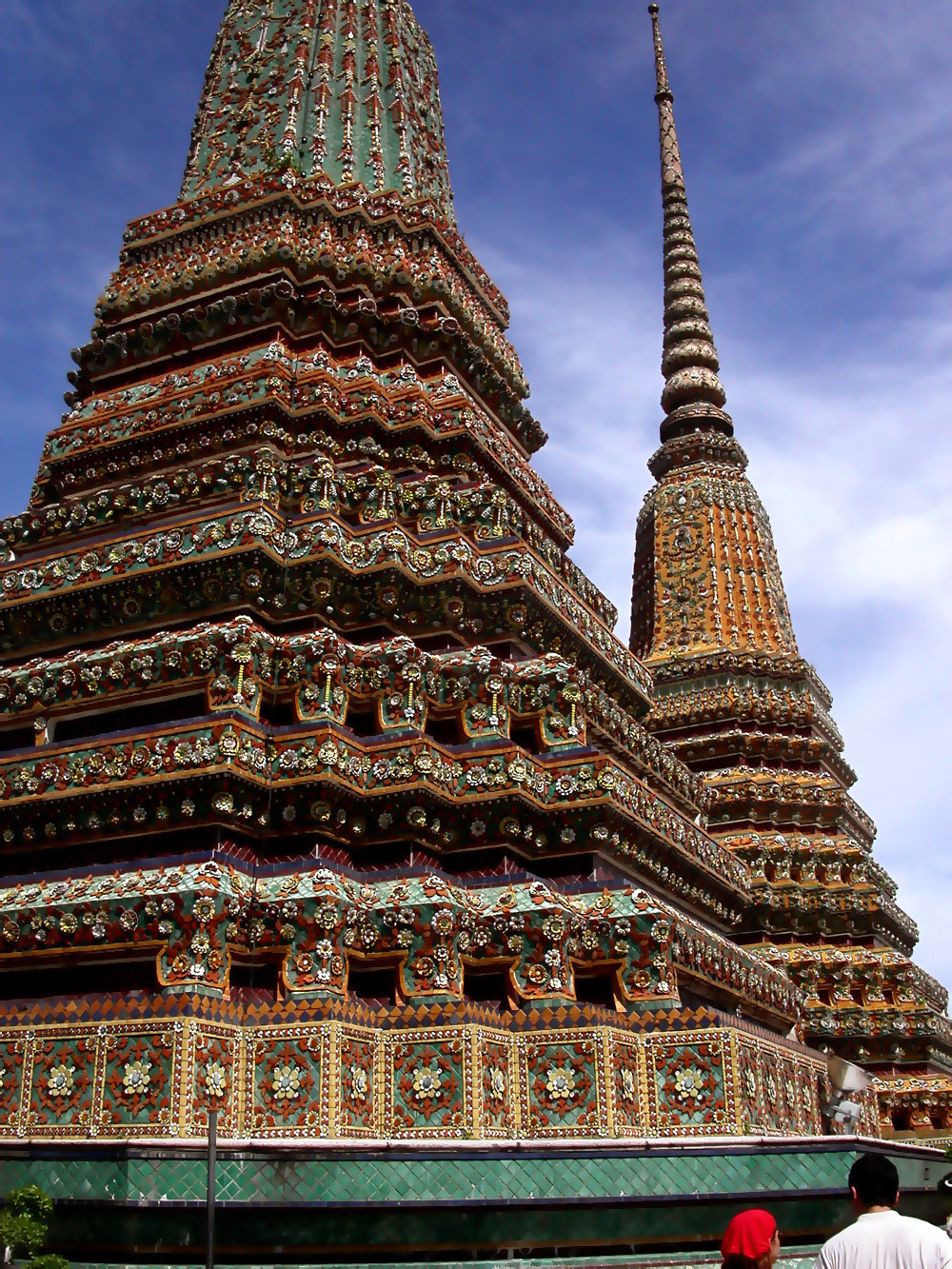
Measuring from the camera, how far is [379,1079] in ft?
30.2

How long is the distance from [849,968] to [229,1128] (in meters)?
15.1

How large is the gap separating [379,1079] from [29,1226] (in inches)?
112

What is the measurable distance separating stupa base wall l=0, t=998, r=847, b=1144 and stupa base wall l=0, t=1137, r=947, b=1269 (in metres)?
1.06

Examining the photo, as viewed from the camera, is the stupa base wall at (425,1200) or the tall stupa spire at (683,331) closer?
the stupa base wall at (425,1200)

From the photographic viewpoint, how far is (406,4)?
792 inches

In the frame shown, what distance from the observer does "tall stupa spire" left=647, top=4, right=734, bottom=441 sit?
2998 cm

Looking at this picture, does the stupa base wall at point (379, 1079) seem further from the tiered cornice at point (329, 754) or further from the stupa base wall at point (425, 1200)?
the stupa base wall at point (425, 1200)

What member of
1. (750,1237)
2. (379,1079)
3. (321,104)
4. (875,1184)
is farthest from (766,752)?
(750,1237)

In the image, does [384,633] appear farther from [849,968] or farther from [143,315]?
[849,968]

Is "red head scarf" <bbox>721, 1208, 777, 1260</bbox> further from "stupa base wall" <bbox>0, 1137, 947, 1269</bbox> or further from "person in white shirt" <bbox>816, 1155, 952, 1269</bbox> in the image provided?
"stupa base wall" <bbox>0, 1137, 947, 1269</bbox>

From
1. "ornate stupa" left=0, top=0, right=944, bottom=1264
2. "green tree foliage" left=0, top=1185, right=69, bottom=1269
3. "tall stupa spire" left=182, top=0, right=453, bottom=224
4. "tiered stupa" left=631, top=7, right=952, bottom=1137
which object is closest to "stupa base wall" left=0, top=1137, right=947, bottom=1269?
"ornate stupa" left=0, top=0, right=944, bottom=1264

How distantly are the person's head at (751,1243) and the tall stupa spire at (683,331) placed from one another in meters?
26.9

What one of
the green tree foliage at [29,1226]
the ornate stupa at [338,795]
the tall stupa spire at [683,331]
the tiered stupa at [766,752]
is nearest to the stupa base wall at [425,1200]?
the ornate stupa at [338,795]

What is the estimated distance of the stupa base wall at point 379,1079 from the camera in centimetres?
873
